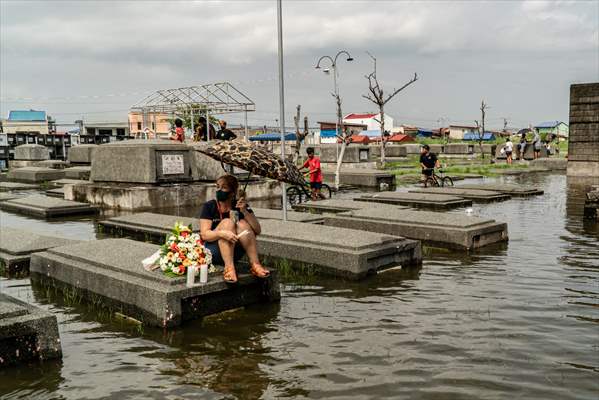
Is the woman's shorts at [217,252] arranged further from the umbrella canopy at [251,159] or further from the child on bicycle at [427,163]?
the child on bicycle at [427,163]

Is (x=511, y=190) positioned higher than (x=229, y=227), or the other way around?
(x=229, y=227)

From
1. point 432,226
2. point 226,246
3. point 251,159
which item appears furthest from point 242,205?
point 432,226

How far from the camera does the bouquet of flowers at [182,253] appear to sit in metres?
6.45

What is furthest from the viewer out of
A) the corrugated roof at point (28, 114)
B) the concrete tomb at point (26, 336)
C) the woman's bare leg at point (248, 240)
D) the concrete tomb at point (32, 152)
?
the corrugated roof at point (28, 114)

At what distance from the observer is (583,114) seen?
2816 cm

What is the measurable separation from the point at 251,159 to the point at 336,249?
2.10 meters

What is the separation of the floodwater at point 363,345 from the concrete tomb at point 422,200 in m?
7.48

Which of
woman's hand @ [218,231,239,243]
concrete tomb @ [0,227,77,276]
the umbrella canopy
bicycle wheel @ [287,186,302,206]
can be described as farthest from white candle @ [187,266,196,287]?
bicycle wheel @ [287,186,302,206]

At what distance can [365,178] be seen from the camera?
82.3ft

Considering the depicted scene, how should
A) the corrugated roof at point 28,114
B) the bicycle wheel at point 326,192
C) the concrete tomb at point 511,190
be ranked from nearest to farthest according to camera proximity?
the concrete tomb at point 511,190 → the bicycle wheel at point 326,192 → the corrugated roof at point 28,114

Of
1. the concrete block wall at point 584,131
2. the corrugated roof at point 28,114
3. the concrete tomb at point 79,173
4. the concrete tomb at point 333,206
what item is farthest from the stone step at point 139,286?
the corrugated roof at point 28,114

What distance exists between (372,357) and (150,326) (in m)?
2.51

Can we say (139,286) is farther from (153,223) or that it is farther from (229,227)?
(153,223)

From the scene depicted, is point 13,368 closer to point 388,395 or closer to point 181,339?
point 181,339
